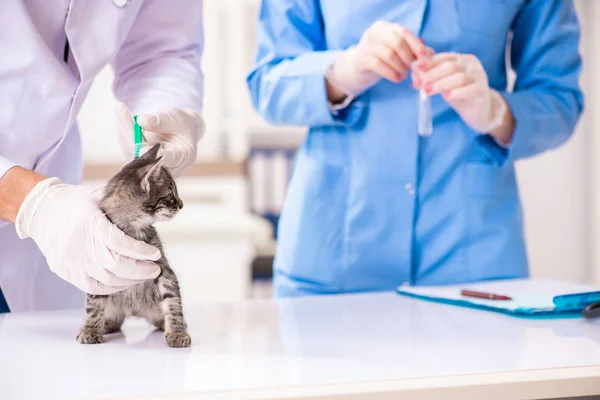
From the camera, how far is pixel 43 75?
1113 mm

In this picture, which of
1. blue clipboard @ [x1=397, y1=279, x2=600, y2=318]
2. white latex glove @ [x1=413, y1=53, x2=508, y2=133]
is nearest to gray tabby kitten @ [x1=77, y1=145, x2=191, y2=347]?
blue clipboard @ [x1=397, y1=279, x2=600, y2=318]

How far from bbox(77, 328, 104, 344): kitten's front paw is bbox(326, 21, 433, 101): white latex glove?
0.68 m

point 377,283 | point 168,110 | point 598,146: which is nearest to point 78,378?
point 168,110

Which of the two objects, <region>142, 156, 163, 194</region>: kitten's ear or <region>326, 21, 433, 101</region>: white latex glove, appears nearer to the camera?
<region>142, 156, 163, 194</region>: kitten's ear

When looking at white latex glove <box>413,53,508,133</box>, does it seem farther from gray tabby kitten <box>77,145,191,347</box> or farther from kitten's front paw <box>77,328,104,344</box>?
kitten's front paw <box>77,328,104,344</box>

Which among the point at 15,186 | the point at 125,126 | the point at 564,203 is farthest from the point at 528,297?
the point at 564,203

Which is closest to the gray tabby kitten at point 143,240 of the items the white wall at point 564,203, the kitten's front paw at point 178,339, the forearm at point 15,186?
the kitten's front paw at point 178,339

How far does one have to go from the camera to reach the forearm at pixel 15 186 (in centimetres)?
98

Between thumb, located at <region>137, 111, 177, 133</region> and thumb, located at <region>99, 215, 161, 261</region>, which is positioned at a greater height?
thumb, located at <region>137, 111, 177, 133</region>

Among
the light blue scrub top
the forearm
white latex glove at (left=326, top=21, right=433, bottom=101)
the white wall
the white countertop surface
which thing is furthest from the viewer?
the white wall

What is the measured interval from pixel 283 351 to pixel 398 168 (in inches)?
24.7

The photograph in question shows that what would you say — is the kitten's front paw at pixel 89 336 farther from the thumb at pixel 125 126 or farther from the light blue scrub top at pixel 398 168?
the light blue scrub top at pixel 398 168

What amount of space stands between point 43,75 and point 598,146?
3.32 meters

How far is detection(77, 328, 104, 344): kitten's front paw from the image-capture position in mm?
931
